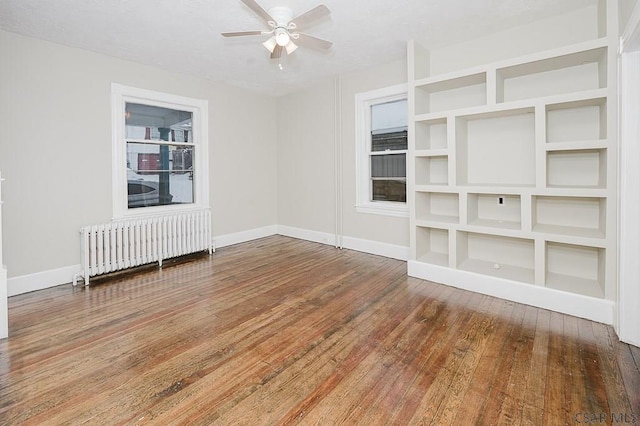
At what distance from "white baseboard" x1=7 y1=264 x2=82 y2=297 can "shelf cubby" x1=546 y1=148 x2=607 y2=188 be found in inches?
215

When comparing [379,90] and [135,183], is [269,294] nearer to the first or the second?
[135,183]

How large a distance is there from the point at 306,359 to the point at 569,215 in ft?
10.0

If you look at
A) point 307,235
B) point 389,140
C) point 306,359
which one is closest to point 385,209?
point 389,140

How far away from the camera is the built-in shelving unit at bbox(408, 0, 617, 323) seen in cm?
282

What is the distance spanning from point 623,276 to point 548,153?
4.62 ft

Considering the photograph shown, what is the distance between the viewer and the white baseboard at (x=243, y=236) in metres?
5.53

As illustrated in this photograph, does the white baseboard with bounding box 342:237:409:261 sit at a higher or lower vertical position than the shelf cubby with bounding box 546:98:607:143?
lower

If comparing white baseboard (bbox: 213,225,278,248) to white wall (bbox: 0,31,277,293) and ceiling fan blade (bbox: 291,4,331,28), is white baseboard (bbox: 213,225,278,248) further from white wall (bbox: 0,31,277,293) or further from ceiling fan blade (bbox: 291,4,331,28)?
ceiling fan blade (bbox: 291,4,331,28)

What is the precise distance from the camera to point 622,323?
2.41 m

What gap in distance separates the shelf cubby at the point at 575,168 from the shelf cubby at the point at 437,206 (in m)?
1.02

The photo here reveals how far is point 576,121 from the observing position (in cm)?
319

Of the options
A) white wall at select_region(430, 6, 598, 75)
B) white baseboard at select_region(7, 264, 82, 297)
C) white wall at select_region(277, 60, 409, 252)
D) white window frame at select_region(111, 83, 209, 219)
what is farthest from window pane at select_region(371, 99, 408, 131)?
white baseboard at select_region(7, 264, 82, 297)

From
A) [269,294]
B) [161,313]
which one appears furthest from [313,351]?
[161,313]

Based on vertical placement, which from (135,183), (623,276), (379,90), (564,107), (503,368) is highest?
(379,90)
